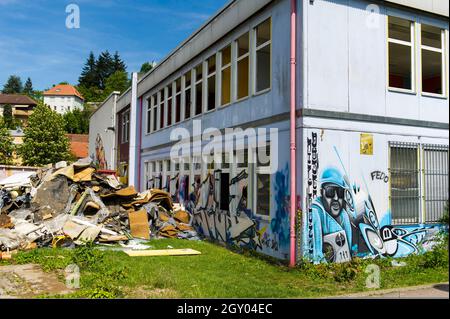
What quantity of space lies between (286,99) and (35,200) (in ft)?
31.0

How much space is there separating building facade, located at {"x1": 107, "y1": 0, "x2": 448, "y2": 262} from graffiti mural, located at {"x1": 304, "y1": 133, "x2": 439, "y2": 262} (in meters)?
0.02

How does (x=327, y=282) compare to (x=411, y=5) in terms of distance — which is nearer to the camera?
(x=327, y=282)

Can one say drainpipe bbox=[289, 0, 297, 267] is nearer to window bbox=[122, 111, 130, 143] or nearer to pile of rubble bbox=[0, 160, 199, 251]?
pile of rubble bbox=[0, 160, 199, 251]

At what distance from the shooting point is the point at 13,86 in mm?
149750

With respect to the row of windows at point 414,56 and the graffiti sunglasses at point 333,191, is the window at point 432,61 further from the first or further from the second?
the graffiti sunglasses at point 333,191

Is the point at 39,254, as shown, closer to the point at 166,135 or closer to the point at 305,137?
the point at 305,137

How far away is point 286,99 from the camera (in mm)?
10484

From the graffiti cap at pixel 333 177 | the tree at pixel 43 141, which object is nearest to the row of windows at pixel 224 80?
the graffiti cap at pixel 333 177

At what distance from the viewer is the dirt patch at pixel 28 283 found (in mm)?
7246

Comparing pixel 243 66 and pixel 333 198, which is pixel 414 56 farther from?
pixel 243 66

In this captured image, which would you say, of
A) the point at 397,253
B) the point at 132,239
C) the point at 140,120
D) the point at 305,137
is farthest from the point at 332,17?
the point at 140,120

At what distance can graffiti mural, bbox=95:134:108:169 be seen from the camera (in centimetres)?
3425

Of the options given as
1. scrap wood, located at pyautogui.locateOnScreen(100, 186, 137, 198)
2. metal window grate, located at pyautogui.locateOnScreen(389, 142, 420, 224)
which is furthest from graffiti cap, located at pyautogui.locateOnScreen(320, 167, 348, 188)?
scrap wood, located at pyautogui.locateOnScreen(100, 186, 137, 198)

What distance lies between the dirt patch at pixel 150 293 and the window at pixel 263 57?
6260 millimetres
